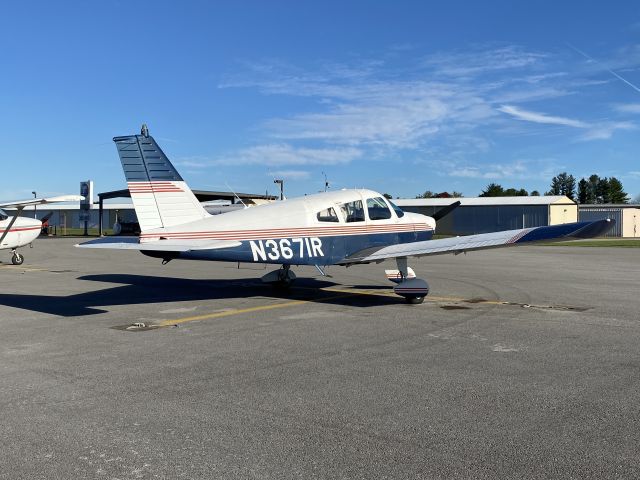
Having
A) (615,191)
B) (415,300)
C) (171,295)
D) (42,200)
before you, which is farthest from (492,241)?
(615,191)

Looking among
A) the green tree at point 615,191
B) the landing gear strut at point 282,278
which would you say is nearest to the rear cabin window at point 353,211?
the landing gear strut at point 282,278

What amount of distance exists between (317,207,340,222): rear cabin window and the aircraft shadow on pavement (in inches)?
70.5

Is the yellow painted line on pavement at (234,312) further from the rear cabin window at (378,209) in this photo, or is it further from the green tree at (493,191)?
the green tree at (493,191)

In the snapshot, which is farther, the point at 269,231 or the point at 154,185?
the point at 269,231


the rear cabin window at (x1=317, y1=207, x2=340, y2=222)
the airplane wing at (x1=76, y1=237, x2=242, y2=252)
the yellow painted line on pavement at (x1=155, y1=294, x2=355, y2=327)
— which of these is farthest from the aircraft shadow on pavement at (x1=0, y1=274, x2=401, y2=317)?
the rear cabin window at (x1=317, y1=207, x2=340, y2=222)

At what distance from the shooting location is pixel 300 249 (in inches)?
482

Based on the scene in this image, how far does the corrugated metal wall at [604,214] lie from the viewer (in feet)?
199

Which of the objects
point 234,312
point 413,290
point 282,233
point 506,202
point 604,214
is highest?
point 506,202

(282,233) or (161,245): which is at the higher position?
(282,233)

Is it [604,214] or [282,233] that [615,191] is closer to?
[604,214]

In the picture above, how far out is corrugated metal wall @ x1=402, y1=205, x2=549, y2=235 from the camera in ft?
203

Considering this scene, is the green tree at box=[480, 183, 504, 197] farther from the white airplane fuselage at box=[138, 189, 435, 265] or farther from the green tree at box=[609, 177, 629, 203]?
the white airplane fuselage at box=[138, 189, 435, 265]

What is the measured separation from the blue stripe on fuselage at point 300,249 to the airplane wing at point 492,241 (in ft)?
1.06

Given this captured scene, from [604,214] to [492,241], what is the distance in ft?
197
